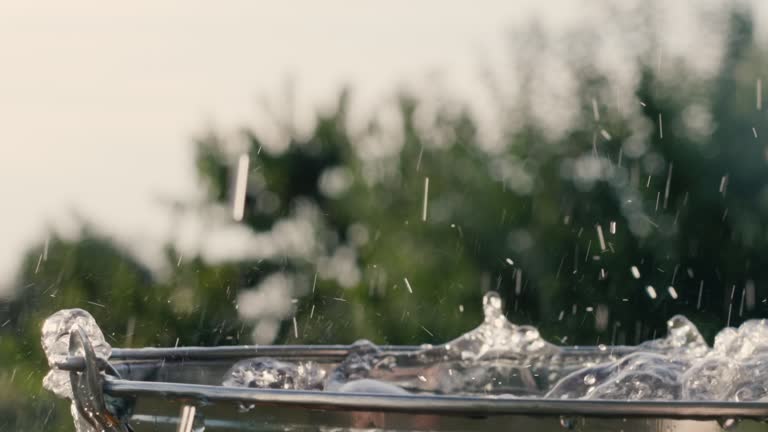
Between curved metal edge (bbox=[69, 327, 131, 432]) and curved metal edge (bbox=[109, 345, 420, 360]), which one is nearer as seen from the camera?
curved metal edge (bbox=[69, 327, 131, 432])

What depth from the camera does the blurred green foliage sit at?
5.46 metres

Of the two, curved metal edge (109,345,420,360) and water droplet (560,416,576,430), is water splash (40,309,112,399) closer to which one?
curved metal edge (109,345,420,360)

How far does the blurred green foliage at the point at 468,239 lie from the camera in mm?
5465

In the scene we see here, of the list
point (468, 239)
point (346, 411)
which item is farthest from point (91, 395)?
point (468, 239)

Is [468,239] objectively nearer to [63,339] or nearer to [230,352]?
[230,352]

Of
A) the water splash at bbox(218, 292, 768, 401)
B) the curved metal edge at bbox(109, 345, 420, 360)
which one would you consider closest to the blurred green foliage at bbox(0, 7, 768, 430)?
the water splash at bbox(218, 292, 768, 401)

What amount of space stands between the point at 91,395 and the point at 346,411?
0.31 meters

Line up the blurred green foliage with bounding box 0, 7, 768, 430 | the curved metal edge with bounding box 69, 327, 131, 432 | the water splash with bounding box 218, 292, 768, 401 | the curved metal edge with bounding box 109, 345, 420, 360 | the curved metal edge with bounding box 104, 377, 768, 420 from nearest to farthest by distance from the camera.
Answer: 1. the curved metal edge with bounding box 104, 377, 768, 420
2. the curved metal edge with bounding box 69, 327, 131, 432
3. the water splash with bounding box 218, 292, 768, 401
4. the curved metal edge with bounding box 109, 345, 420, 360
5. the blurred green foliage with bounding box 0, 7, 768, 430

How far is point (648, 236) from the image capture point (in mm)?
5578

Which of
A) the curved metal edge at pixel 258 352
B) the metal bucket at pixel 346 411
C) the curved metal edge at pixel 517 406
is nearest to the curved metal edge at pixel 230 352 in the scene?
the curved metal edge at pixel 258 352

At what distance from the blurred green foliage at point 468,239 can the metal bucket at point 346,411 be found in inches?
169

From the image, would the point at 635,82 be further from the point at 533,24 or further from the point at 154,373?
the point at 154,373

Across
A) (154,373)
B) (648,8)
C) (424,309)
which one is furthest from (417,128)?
(154,373)

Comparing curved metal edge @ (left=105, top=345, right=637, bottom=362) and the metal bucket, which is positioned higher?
curved metal edge @ (left=105, top=345, right=637, bottom=362)
